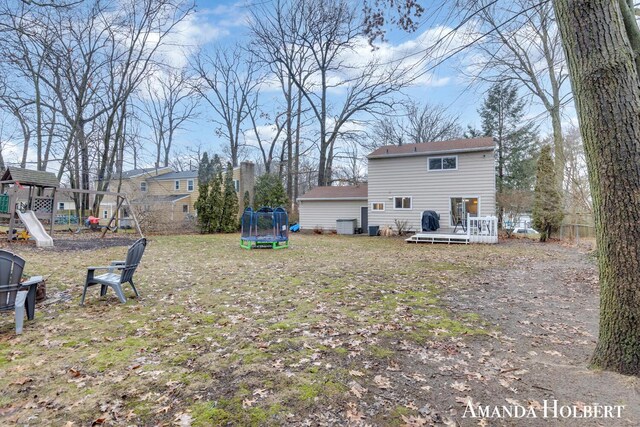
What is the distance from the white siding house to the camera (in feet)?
54.9

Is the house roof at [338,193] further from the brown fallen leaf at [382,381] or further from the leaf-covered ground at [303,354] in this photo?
the brown fallen leaf at [382,381]

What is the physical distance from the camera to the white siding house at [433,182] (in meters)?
16.7

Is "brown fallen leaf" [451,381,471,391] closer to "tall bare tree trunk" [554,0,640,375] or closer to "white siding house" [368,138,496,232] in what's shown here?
"tall bare tree trunk" [554,0,640,375]

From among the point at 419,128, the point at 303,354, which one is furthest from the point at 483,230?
the point at 419,128

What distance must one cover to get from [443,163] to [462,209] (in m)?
2.65

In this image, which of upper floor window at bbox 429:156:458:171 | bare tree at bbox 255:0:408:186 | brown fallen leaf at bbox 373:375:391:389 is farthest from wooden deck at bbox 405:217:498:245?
brown fallen leaf at bbox 373:375:391:389

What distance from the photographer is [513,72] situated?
16.7 meters

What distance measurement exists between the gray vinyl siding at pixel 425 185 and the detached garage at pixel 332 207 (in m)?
1.50

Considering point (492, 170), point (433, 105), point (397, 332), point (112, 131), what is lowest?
point (397, 332)

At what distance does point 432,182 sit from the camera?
58.6ft

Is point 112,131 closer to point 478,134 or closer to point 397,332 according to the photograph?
point 397,332

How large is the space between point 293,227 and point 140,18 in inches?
614

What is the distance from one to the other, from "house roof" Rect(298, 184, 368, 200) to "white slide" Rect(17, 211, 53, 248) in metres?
13.8

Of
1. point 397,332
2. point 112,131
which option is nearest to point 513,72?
point 397,332
